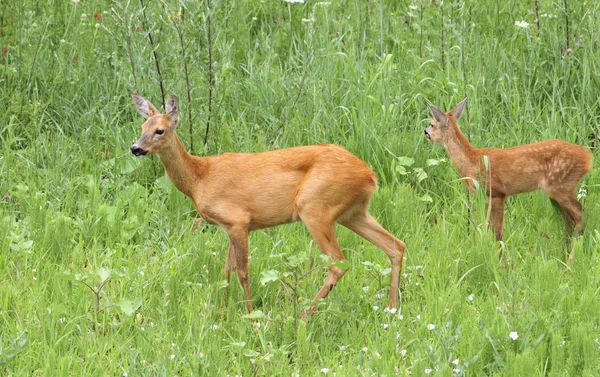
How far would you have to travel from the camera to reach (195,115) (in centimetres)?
767

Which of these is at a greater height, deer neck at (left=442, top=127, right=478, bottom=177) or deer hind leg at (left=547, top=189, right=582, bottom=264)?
deer neck at (left=442, top=127, right=478, bottom=177)

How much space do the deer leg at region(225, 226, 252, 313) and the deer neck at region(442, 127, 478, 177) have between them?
163cm

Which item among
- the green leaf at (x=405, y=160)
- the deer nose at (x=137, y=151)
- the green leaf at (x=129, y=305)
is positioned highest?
the deer nose at (x=137, y=151)

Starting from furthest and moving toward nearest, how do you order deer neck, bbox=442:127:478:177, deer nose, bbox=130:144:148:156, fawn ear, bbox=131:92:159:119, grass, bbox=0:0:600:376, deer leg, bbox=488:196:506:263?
deer neck, bbox=442:127:478:177 < deer leg, bbox=488:196:506:263 < fawn ear, bbox=131:92:159:119 < deer nose, bbox=130:144:148:156 < grass, bbox=0:0:600:376

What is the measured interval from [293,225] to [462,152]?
1.20m

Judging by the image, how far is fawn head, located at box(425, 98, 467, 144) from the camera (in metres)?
7.07

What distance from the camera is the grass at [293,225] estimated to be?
5309 mm

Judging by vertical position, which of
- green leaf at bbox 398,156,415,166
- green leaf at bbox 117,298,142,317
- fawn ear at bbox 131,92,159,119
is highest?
fawn ear at bbox 131,92,159,119

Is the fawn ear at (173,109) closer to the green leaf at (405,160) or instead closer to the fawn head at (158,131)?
the fawn head at (158,131)

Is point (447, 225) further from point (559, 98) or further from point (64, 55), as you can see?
point (64, 55)

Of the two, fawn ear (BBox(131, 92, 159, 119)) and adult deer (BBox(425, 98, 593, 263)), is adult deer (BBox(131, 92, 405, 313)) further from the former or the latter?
adult deer (BBox(425, 98, 593, 263))

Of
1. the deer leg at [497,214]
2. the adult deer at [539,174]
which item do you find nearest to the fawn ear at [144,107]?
the adult deer at [539,174]

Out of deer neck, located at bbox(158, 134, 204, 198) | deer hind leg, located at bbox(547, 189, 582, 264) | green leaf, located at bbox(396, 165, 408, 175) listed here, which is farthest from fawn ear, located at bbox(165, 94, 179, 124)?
deer hind leg, located at bbox(547, 189, 582, 264)

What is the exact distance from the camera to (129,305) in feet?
17.8
